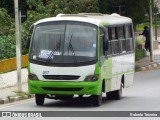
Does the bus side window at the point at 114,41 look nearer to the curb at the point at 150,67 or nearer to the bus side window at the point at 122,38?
the bus side window at the point at 122,38

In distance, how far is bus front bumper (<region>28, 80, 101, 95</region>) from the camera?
18719 millimetres

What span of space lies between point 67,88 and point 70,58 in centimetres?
81

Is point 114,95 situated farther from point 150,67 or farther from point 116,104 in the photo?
point 150,67

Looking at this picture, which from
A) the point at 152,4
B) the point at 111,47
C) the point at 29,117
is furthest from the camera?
the point at 152,4

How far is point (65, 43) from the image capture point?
19.2 m

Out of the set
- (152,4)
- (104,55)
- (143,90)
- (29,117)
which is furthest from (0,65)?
(152,4)

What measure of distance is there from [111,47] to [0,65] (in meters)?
6.29

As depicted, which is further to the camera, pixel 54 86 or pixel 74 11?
pixel 74 11

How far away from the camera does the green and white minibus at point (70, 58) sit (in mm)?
18766

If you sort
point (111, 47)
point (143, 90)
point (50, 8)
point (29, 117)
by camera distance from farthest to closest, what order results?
point (50, 8)
point (143, 90)
point (111, 47)
point (29, 117)

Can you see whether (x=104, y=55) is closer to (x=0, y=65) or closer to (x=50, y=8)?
(x=0, y=65)

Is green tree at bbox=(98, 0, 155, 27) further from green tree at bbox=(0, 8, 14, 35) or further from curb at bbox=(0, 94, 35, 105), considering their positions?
curb at bbox=(0, 94, 35, 105)

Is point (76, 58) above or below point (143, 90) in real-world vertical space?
above

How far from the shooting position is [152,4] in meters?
39.0
